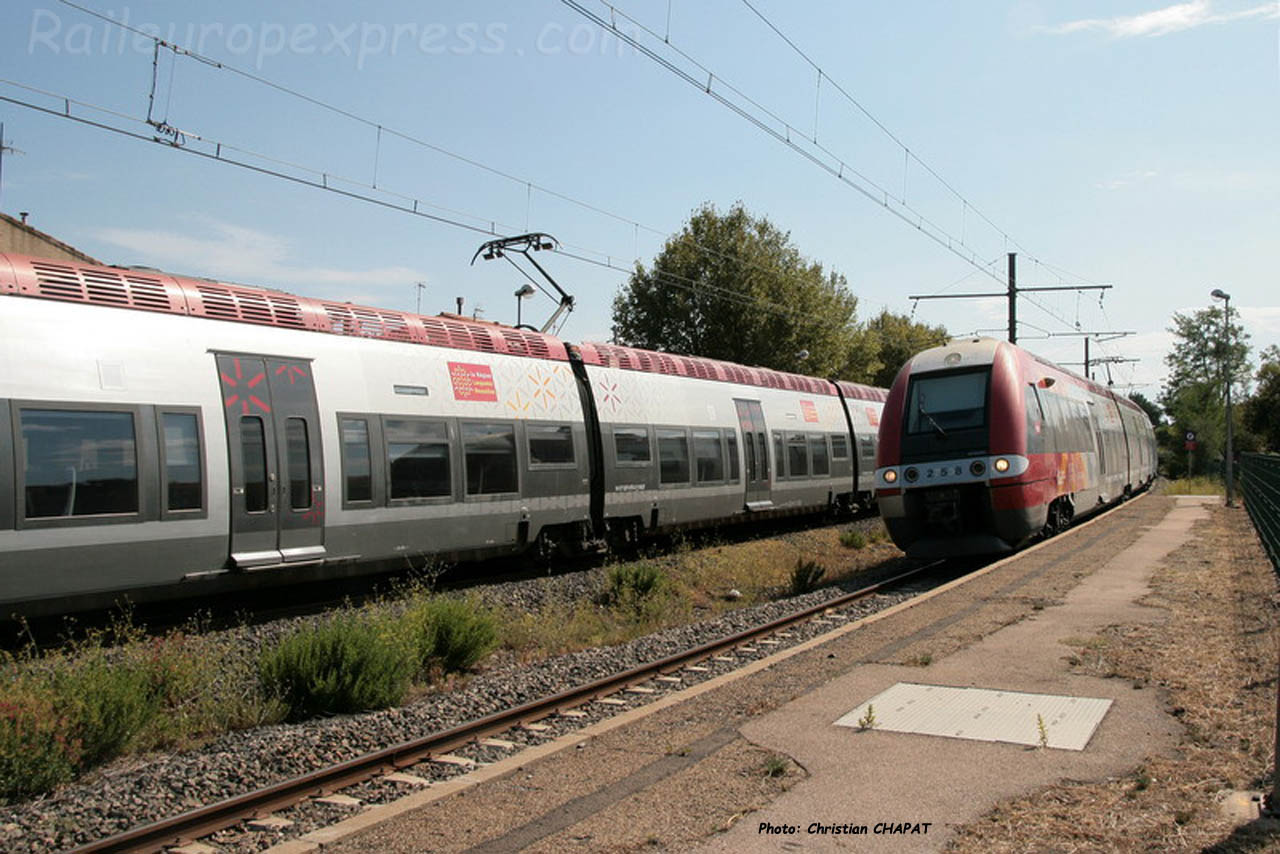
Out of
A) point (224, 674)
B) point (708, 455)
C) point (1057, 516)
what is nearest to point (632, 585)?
point (708, 455)

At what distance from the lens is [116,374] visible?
9.20 metres

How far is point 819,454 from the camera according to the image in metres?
24.2

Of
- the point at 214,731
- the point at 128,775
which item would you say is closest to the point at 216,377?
the point at 214,731

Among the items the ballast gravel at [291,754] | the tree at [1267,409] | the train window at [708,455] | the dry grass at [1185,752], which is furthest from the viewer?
the tree at [1267,409]

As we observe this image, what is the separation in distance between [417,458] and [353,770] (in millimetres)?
6638

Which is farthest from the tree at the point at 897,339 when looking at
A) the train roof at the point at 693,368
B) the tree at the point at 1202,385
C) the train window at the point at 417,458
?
the train window at the point at 417,458

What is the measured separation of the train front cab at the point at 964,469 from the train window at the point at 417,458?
6.58 meters

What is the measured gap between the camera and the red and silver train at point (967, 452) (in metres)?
14.4

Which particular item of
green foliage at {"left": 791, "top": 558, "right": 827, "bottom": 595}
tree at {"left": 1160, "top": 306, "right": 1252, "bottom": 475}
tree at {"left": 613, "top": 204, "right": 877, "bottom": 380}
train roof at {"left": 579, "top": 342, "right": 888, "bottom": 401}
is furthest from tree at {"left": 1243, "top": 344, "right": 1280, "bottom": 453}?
green foliage at {"left": 791, "top": 558, "right": 827, "bottom": 595}

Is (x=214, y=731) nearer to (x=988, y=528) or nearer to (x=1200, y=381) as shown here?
(x=988, y=528)

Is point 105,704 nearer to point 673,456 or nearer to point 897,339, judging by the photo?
point 673,456

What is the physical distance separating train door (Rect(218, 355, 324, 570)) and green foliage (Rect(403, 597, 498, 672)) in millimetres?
1681

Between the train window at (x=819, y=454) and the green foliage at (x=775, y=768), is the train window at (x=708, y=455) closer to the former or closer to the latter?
the train window at (x=819, y=454)

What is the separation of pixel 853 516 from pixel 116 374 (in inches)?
846
